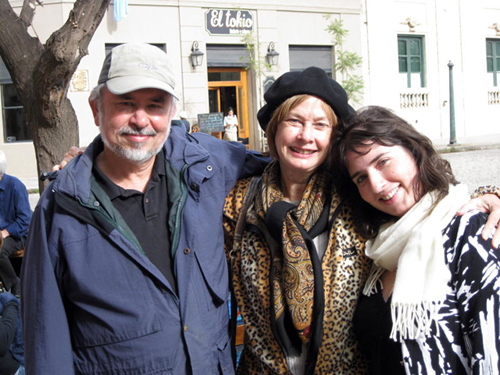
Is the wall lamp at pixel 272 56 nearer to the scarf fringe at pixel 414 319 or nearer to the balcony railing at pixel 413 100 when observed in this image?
the balcony railing at pixel 413 100

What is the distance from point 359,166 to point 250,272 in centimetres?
67

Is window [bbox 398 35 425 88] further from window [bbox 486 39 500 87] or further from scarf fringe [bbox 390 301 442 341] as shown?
scarf fringe [bbox 390 301 442 341]

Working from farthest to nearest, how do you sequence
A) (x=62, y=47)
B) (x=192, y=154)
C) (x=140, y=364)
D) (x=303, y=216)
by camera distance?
(x=62, y=47), (x=192, y=154), (x=303, y=216), (x=140, y=364)

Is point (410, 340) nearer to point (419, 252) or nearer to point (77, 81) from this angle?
point (419, 252)

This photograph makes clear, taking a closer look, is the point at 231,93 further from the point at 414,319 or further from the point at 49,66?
the point at 414,319

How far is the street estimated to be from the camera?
10236 mm

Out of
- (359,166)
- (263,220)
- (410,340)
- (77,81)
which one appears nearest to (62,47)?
(263,220)

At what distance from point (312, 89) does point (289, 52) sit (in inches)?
616

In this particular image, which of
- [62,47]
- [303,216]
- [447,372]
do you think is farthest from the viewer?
[62,47]

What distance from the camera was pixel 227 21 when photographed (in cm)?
1636

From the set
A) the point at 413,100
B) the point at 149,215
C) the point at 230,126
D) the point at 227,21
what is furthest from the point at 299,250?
the point at 413,100

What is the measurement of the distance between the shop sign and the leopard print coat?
48.1ft

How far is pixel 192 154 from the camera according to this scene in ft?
8.08

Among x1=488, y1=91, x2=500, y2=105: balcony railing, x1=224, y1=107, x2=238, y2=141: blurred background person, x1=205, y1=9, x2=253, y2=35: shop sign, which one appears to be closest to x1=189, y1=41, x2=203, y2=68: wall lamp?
x1=205, y1=9, x2=253, y2=35: shop sign
